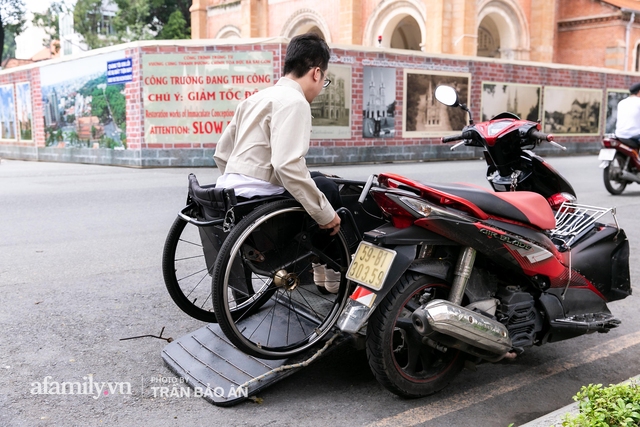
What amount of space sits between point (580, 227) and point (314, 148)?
1376 centimetres

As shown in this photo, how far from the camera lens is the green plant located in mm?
2266

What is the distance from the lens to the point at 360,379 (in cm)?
350

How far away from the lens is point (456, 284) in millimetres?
3191

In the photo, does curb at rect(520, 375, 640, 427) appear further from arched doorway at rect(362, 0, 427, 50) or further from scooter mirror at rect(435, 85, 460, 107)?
arched doorway at rect(362, 0, 427, 50)

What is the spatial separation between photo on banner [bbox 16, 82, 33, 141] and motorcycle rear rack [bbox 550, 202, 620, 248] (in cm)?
2054

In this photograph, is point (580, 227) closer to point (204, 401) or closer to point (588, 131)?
point (204, 401)

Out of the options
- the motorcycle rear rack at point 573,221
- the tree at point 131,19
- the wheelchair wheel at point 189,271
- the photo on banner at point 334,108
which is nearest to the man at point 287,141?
the wheelchair wheel at point 189,271

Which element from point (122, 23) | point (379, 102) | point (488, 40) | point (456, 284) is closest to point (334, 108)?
point (379, 102)

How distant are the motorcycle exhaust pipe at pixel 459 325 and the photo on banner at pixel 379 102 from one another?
15.5 meters

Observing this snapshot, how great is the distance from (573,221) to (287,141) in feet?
6.33

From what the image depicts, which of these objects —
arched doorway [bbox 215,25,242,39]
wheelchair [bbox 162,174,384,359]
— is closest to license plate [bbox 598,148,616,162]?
wheelchair [bbox 162,174,384,359]

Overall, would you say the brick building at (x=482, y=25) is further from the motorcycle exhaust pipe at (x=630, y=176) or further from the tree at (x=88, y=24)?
the motorcycle exhaust pipe at (x=630, y=176)

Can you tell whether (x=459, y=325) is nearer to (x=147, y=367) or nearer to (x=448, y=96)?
(x=147, y=367)

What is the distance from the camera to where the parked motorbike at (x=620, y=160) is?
10.9 m
